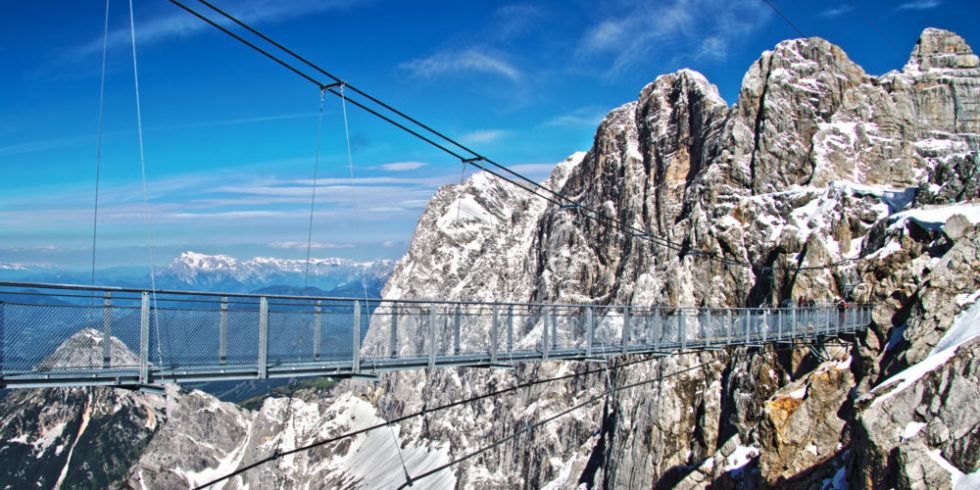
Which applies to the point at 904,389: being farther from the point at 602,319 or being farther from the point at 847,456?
the point at 602,319

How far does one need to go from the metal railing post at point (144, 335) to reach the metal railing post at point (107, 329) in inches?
15.5

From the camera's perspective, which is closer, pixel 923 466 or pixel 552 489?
pixel 923 466

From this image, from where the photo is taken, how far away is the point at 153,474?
197500mm

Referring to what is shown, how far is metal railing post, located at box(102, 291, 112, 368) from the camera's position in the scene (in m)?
8.64

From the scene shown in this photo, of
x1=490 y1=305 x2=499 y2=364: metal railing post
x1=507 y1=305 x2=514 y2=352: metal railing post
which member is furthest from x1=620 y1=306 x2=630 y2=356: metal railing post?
x1=490 y1=305 x2=499 y2=364: metal railing post

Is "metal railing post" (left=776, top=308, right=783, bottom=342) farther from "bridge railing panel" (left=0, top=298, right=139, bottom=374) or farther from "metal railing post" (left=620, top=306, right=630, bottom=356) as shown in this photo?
"bridge railing panel" (left=0, top=298, right=139, bottom=374)

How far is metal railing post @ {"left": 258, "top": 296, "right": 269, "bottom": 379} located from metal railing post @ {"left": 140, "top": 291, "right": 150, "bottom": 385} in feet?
5.67

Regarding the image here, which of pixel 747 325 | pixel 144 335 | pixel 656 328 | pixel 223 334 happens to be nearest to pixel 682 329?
pixel 656 328

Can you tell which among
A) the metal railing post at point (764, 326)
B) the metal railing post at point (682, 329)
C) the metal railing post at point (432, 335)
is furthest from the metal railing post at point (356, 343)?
the metal railing post at point (764, 326)

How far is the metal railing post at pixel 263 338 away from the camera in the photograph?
33.7 feet

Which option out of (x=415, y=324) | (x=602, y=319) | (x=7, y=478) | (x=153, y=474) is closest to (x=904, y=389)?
(x=602, y=319)

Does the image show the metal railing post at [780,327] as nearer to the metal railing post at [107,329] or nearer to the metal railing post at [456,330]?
the metal railing post at [456,330]

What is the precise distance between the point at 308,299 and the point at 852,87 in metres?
54.3

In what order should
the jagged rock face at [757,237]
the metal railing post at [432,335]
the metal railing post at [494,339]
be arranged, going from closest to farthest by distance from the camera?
the metal railing post at [432,335] < the metal railing post at [494,339] < the jagged rock face at [757,237]
